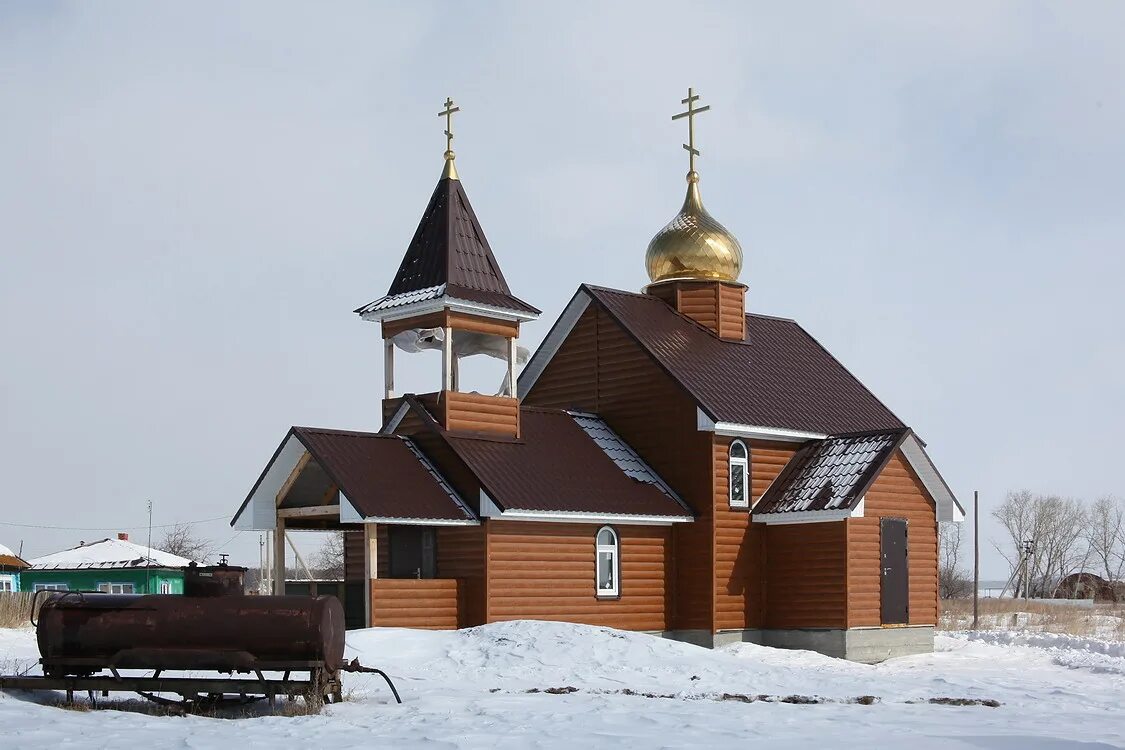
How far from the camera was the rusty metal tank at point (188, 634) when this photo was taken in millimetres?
15305

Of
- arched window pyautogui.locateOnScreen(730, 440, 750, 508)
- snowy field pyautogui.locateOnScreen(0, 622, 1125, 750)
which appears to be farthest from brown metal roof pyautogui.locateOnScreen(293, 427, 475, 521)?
arched window pyautogui.locateOnScreen(730, 440, 750, 508)

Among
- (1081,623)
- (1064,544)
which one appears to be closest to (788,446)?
(1081,623)

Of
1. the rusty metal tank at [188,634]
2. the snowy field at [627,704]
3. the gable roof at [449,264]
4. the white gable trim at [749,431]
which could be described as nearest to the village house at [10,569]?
the snowy field at [627,704]

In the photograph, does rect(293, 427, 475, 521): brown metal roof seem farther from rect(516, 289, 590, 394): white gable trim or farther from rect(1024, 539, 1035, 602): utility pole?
rect(1024, 539, 1035, 602): utility pole

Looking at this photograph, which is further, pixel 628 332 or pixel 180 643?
pixel 628 332

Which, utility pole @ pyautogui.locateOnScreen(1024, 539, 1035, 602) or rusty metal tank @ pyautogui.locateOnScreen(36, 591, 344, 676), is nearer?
rusty metal tank @ pyautogui.locateOnScreen(36, 591, 344, 676)

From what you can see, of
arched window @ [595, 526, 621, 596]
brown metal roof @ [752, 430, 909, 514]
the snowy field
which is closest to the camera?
the snowy field

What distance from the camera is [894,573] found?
2570cm

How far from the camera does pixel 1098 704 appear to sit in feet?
56.5

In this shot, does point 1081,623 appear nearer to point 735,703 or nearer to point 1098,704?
point 1098,704

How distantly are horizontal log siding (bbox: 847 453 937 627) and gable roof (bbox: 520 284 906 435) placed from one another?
4.31 feet

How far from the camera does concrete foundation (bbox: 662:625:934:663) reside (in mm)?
24906

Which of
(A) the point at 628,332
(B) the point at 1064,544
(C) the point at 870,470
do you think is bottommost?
(B) the point at 1064,544

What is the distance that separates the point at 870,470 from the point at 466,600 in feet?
23.1
